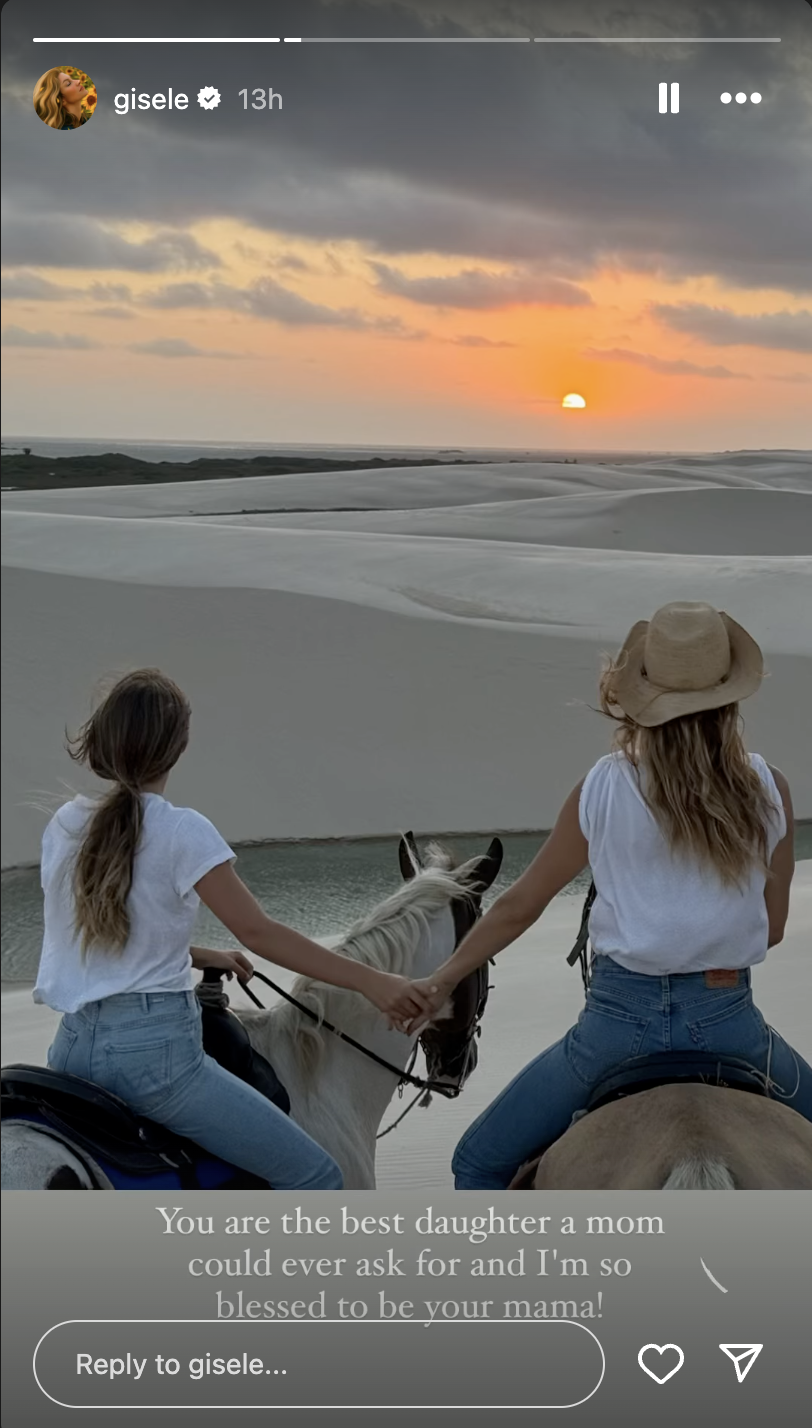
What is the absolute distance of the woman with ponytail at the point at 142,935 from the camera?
2.52 meters

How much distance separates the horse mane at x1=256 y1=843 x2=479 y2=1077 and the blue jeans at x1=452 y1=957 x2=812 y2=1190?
16.7 inches

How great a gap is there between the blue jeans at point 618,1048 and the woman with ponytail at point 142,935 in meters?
0.41

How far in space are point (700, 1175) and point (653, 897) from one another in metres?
0.50

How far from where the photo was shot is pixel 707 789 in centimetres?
251

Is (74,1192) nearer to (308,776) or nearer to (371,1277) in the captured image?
(371,1277)

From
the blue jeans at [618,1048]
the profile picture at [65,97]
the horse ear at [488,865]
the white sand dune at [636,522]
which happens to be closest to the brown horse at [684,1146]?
the blue jeans at [618,1048]

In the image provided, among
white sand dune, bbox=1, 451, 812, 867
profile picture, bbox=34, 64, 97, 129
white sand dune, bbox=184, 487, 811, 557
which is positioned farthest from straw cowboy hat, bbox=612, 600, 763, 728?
white sand dune, bbox=184, 487, 811, 557

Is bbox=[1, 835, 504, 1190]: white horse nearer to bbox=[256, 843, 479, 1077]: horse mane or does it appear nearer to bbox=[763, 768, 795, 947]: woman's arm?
bbox=[256, 843, 479, 1077]: horse mane

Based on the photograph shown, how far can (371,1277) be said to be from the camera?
2434 millimetres

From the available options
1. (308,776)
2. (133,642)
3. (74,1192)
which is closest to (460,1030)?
(74,1192)

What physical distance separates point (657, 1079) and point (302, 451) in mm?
55292

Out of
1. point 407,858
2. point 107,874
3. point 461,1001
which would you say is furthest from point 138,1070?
point 407,858

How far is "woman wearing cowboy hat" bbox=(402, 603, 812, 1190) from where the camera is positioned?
252 cm

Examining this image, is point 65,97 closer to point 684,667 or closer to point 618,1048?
point 684,667
